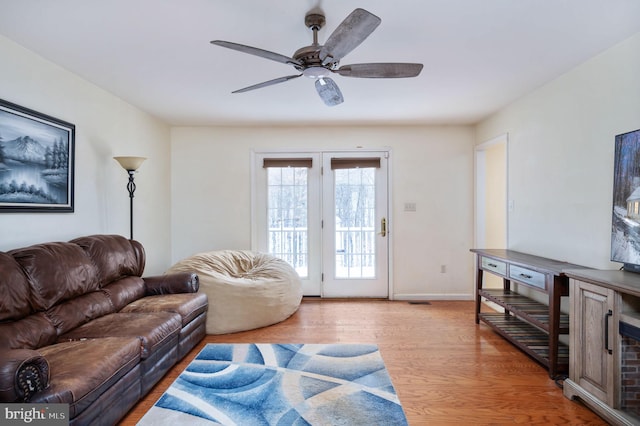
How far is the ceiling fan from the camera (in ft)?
5.26

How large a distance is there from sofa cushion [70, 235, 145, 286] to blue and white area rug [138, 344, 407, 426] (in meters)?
1.05

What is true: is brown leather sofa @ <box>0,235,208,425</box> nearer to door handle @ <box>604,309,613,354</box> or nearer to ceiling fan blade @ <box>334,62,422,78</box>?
ceiling fan blade @ <box>334,62,422,78</box>

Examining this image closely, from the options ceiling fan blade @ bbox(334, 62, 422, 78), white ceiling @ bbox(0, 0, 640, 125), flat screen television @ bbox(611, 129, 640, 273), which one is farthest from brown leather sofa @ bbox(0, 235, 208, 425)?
flat screen television @ bbox(611, 129, 640, 273)

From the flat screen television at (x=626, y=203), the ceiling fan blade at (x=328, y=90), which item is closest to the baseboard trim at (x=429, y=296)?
the flat screen television at (x=626, y=203)

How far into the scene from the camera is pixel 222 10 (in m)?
1.92

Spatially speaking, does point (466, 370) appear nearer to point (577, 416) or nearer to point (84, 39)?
point (577, 416)

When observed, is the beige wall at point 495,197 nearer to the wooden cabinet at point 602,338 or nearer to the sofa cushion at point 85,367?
the wooden cabinet at point 602,338

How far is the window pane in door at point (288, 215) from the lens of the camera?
15.3 ft

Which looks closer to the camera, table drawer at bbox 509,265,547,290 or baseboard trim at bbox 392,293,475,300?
table drawer at bbox 509,265,547,290

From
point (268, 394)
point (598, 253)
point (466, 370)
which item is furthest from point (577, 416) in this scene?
point (268, 394)

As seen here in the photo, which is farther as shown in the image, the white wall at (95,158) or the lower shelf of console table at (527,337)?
the lower shelf of console table at (527,337)

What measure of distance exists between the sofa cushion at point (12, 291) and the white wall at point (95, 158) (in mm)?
466

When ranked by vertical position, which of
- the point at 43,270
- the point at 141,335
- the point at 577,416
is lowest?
the point at 577,416

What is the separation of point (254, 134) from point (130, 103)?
5.14 ft
